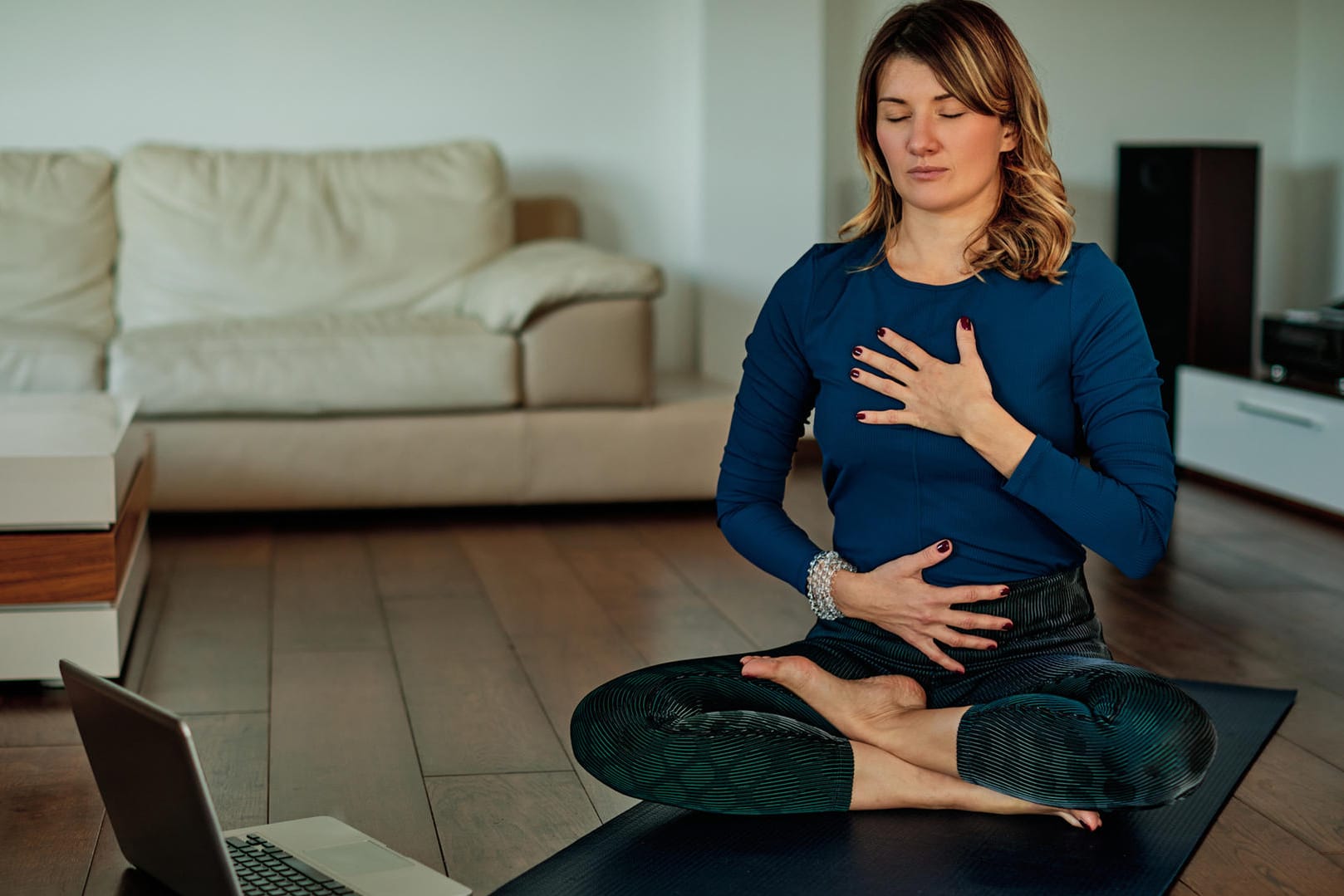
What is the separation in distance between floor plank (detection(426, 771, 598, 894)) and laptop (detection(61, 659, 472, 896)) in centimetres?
10

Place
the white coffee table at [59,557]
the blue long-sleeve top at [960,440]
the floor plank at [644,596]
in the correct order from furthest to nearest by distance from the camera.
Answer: the floor plank at [644,596], the white coffee table at [59,557], the blue long-sleeve top at [960,440]

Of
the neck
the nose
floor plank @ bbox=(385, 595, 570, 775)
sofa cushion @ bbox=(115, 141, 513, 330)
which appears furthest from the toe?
sofa cushion @ bbox=(115, 141, 513, 330)

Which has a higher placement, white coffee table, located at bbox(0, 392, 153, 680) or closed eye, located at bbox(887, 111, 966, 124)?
closed eye, located at bbox(887, 111, 966, 124)

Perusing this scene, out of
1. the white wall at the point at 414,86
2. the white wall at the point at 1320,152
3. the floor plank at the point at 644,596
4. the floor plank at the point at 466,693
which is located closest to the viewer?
the floor plank at the point at 466,693

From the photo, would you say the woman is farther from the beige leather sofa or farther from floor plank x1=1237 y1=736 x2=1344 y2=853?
the beige leather sofa

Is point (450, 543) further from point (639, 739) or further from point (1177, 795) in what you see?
point (1177, 795)

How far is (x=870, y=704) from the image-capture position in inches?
65.5

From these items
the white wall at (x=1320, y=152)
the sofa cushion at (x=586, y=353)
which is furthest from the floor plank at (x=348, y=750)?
the white wall at (x=1320, y=152)

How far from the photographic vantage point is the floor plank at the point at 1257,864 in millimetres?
1599

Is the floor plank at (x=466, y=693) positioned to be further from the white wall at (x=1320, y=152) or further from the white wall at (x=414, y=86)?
the white wall at (x=1320, y=152)

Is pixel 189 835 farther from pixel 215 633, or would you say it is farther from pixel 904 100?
pixel 215 633

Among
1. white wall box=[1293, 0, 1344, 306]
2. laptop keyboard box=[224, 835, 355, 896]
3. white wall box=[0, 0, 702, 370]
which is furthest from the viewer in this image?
white wall box=[1293, 0, 1344, 306]

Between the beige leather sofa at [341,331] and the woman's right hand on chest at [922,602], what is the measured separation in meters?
1.97

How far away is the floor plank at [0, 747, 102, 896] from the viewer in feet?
5.25
